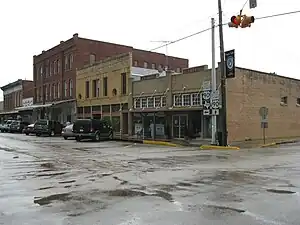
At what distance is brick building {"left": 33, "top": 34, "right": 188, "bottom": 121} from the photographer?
5059 centimetres

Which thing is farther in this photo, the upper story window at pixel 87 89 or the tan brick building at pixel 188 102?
the upper story window at pixel 87 89

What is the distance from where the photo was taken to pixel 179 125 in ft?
113

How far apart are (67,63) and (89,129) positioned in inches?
840

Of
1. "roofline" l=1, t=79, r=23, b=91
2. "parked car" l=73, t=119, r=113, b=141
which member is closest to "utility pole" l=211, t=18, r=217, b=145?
"parked car" l=73, t=119, r=113, b=141

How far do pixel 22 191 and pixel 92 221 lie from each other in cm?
374

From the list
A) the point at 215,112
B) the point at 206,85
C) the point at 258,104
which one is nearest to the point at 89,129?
the point at 206,85

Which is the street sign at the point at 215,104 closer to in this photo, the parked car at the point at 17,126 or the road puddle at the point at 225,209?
the road puddle at the point at 225,209

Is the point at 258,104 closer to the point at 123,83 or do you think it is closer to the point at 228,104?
the point at 228,104

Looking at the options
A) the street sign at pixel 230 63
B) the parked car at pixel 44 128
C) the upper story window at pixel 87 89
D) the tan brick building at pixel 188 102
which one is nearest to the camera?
the street sign at pixel 230 63

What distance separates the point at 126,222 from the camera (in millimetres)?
6812

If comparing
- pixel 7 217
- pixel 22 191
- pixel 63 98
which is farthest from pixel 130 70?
pixel 7 217

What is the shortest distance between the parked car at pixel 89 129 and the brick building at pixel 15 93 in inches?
1468

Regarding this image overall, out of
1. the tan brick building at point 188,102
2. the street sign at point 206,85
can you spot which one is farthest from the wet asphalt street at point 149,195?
the tan brick building at point 188,102

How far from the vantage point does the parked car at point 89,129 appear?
33.9 metres
